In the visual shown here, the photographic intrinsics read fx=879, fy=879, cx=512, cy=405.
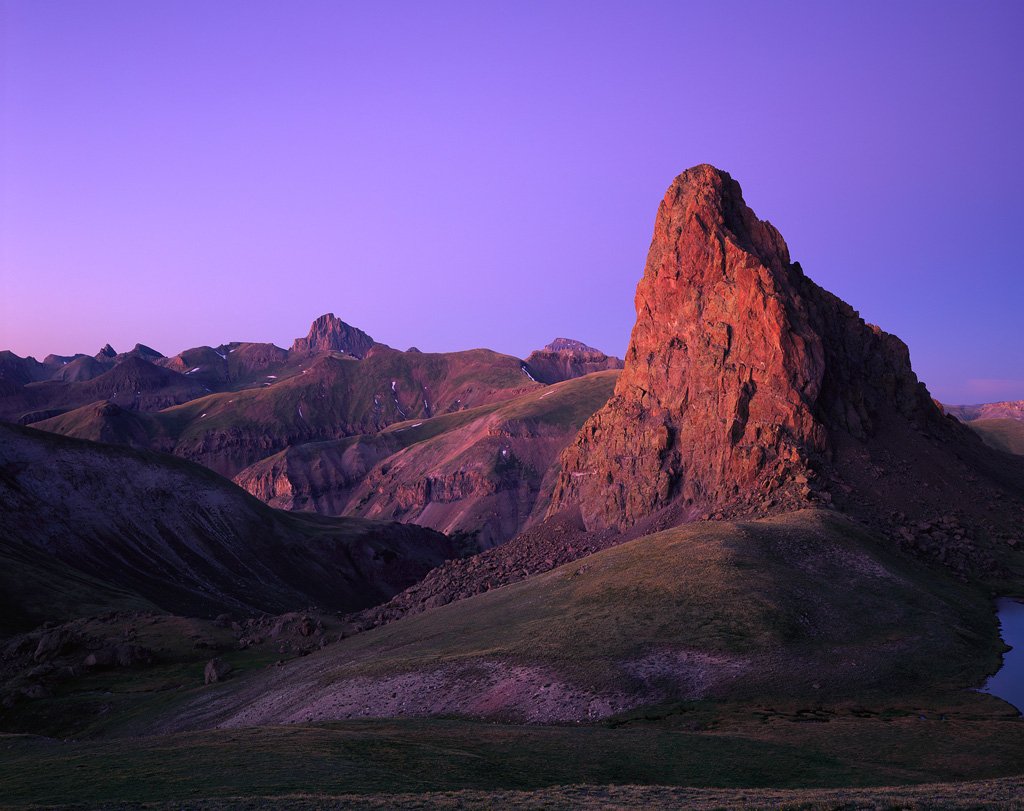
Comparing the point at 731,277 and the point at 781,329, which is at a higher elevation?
the point at 731,277

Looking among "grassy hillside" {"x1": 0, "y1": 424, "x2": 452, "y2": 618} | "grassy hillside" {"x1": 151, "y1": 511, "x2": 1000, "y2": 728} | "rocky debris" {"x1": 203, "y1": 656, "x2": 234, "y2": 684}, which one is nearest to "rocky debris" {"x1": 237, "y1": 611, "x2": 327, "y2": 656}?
"rocky debris" {"x1": 203, "y1": 656, "x2": 234, "y2": 684}

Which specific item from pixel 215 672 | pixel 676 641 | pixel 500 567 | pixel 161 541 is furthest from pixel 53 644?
pixel 676 641

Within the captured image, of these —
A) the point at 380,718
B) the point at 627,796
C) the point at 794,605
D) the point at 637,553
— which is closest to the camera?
the point at 627,796

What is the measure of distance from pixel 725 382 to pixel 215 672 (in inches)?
2615

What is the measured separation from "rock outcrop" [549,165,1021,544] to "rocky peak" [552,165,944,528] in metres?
0.18

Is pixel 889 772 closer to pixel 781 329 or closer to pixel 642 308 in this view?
A: pixel 781 329

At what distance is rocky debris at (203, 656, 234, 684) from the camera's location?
77981mm

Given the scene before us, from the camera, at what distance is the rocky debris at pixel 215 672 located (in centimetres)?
7798

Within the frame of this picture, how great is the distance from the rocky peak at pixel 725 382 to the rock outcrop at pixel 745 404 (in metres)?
0.18

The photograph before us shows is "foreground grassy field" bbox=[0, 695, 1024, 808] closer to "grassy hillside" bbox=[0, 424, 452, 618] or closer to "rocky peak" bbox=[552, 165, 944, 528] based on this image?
"rocky peak" bbox=[552, 165, 944, 528]

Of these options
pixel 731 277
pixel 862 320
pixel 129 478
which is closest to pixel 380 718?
pixel 731 277

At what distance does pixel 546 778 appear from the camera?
1379 inches

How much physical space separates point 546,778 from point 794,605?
3481 centimetres

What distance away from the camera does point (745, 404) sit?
105938mm
